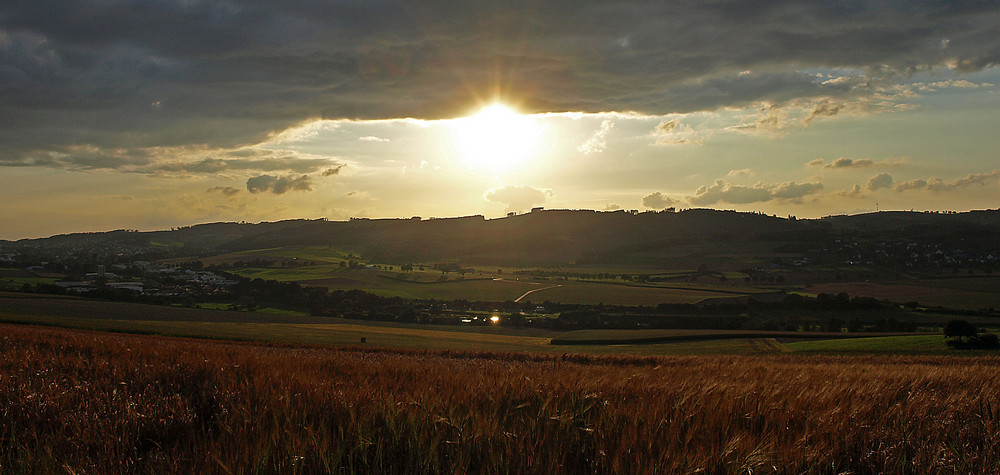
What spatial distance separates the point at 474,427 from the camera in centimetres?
338

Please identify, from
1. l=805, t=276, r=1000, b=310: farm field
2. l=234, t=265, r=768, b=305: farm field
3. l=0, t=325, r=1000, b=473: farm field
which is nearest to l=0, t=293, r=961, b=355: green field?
l=234, t=265, r=768, b=305: farm field

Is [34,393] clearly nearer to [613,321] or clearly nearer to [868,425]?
[868,425]

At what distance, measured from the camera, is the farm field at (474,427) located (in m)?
2.93

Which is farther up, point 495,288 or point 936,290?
point 936,290

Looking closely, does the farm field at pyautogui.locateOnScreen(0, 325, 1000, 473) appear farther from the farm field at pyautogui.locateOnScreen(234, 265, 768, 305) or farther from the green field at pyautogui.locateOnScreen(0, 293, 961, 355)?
the farm field at pyautogui.locateOnScreen(234, 265, 768, 305)

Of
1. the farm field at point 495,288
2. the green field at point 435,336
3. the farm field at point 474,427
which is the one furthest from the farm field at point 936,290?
the farm field at point 474,427

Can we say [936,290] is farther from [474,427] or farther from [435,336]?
[474,427]

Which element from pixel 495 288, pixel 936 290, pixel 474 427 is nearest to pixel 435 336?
pixel 474 427

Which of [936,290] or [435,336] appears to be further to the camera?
[936,290]

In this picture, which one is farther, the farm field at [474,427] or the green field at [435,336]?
the green field at [435,336]

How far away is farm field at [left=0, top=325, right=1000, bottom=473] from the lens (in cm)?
293

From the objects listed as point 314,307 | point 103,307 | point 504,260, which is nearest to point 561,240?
point 504,260

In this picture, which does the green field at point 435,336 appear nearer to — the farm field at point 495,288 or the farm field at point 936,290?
the farm field at point 495,288

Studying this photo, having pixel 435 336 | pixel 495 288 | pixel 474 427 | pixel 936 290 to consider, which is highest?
pixel 474 427
